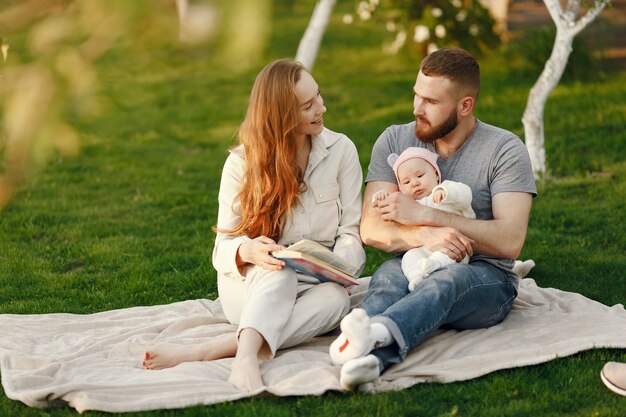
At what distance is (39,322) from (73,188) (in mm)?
2801

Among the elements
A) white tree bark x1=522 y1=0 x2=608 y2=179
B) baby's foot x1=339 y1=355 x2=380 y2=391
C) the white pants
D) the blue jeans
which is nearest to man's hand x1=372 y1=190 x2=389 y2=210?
the blue jeans

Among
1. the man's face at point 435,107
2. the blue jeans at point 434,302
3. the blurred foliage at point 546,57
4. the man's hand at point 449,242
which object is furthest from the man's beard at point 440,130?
the blurred foliage at point 546,57

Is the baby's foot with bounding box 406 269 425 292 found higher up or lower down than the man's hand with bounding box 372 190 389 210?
lower down

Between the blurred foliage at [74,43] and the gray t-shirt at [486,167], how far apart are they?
296cm

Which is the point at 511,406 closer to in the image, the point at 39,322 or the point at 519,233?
the point at 519,233

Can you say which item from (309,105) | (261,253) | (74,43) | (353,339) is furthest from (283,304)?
(74,43)

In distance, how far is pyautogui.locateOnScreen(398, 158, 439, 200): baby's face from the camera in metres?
4.11

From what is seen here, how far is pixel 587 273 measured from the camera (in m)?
5.18

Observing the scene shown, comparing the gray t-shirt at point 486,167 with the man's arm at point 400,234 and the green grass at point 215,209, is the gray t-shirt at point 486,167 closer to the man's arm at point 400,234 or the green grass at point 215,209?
the man's arm at point 400,234

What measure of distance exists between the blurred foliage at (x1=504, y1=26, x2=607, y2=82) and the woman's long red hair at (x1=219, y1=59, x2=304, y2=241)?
18.0ft

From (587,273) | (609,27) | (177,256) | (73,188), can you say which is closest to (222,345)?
(177,256)

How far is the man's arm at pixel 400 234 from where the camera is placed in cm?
398

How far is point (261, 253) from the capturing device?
13.0 feet

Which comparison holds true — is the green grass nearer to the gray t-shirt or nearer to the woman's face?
the woman's face
